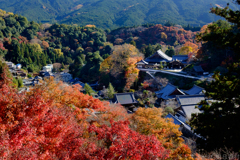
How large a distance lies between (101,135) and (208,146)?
369 centimetres

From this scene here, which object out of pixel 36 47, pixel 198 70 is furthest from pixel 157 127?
pixel 36 47

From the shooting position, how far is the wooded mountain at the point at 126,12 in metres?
74.0

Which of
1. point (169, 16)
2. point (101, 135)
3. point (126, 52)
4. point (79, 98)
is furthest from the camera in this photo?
point (169, 16)

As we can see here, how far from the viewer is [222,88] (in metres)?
4.86

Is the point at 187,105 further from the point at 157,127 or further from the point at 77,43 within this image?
the point at 77,43

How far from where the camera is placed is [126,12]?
93.8 metres

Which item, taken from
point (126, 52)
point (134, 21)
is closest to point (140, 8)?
point (134, 21)

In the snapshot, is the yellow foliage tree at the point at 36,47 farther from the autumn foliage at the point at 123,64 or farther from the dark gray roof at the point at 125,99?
the dark gray roof at the point at 125,99

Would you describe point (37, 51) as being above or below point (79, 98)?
below

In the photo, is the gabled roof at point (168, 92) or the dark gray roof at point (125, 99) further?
the dark gray roof at point (125, 99)

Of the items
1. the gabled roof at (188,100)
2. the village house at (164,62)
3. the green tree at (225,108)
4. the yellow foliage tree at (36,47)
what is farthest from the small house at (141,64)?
the yellow foliage tree at (36,47)

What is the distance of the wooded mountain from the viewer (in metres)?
74.0

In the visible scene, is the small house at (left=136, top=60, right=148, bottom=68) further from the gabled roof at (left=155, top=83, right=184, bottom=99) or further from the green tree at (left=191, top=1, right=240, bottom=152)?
the green tree at (left=191, top=1, right=240, bottom=152)

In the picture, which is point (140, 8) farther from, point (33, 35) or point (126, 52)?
point (126, 52)
